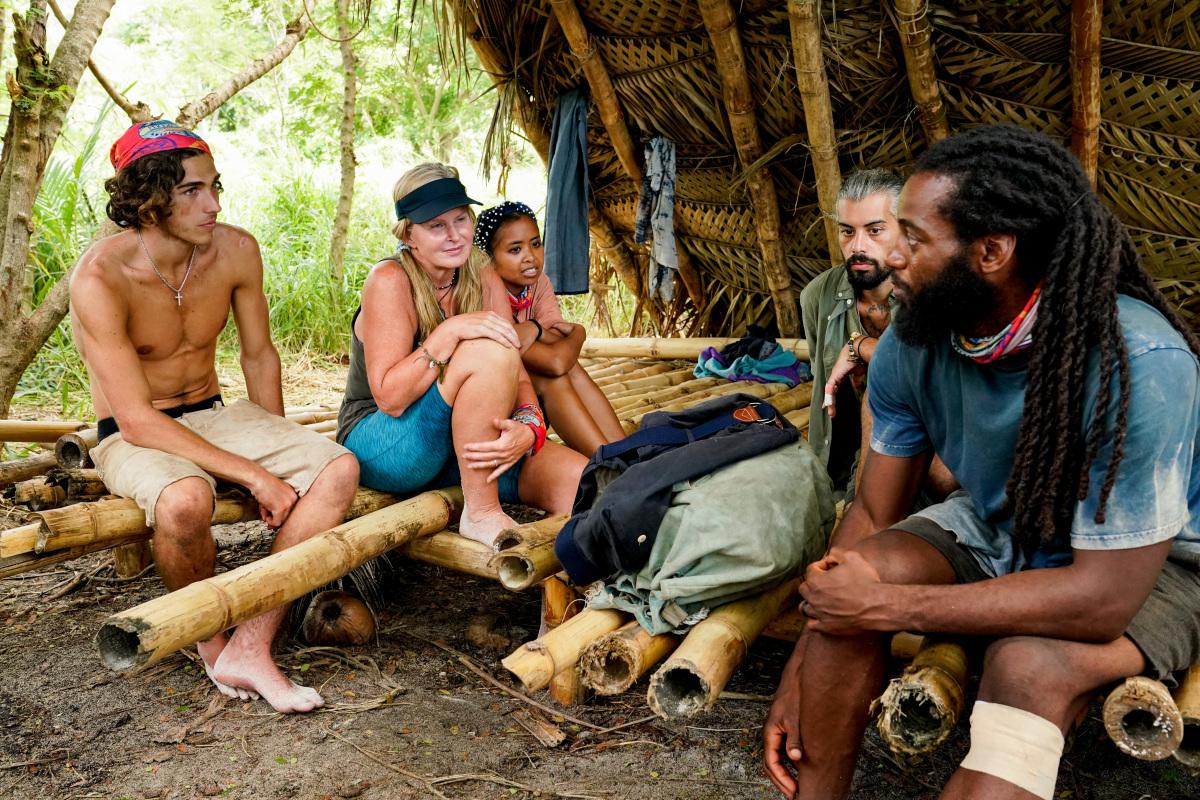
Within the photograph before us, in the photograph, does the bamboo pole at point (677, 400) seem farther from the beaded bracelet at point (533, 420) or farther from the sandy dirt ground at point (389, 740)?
the sandy dirt ground at point (389, 740)

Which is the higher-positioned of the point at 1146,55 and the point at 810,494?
the point at 1146,55

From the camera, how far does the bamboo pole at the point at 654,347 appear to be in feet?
18.4

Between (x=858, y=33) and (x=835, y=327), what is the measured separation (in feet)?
3.99

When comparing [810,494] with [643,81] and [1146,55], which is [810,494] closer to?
[1146,55]

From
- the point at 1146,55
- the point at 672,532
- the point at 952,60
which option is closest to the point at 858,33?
the point at 952,60

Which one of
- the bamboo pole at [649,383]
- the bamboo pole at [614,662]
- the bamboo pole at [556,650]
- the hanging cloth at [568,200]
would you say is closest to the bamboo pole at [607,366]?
the bamboo pole at [649,383]

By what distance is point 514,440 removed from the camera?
117 inches

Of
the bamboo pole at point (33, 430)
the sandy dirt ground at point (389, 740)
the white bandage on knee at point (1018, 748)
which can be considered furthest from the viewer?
the bamboo pole at point (33, 430)

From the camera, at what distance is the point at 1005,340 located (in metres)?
1.83

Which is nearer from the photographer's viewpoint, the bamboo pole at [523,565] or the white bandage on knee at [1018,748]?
the white bandage on knee at [1018,748]

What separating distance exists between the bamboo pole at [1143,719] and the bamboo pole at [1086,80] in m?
1.96

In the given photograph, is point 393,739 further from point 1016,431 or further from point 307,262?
point 307,262

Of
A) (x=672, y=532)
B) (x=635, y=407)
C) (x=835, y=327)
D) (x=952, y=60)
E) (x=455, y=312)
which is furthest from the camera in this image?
(x=635, y=407)

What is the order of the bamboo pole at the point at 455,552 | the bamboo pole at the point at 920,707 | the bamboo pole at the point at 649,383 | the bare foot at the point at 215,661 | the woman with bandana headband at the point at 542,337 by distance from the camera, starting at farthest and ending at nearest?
the bamboo pole at the point at 649,383, the woman with bandana headband at the point at 542,337, the bamboo pole at the point at 455,552, the bare foot at the point at 215,661, the bamboo pole at the point at 920,707
